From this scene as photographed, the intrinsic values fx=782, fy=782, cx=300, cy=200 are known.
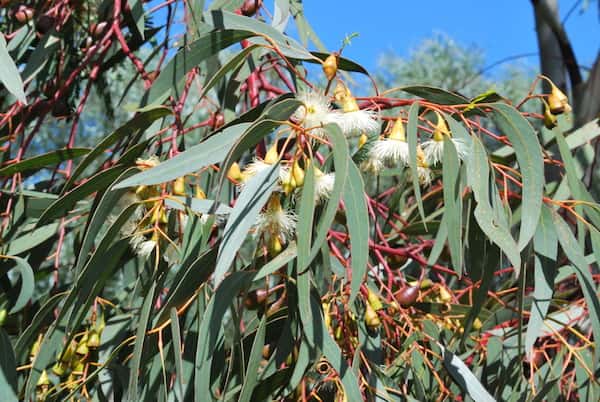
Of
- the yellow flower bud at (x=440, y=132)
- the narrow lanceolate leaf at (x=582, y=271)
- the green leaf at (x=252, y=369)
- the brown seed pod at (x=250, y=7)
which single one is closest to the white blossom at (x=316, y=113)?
the yellow flower bud at (x=440, y=132)

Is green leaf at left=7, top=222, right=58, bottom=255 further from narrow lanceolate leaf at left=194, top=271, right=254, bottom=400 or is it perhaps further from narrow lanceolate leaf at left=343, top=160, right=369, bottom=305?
narrow lanceolate leaf at left=343, top=160, right=369, bottom=305

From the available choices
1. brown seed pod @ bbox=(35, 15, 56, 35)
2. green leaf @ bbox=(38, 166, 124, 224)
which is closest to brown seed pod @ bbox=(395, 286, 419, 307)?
green leaf @ bbox=(38, 166, 124, 224)

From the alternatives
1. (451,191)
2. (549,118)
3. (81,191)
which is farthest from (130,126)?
(549,118)

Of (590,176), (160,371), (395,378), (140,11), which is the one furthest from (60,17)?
(590,176)

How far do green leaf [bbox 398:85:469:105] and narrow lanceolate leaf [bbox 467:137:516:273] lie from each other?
101 millimetres

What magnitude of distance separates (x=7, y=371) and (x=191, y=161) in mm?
493

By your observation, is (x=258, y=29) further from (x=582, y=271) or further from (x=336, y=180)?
(x=582, y=271)

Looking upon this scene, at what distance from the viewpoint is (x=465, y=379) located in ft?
3.37

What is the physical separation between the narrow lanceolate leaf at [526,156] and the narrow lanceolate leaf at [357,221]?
0.19 meters

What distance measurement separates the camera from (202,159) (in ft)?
2.71

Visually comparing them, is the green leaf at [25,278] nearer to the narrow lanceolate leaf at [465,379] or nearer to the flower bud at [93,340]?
the flower bud at [93,340]

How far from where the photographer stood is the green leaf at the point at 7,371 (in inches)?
42.5

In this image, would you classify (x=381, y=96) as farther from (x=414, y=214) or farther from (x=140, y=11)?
(x=414, y=214)

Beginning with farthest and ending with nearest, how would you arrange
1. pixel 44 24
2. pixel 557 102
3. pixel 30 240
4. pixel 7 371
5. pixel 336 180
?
1. pixel 44 24
2. pixel 30 240
3. pixel 7 371
4. pixel 557 102
5. pixel 336 180
